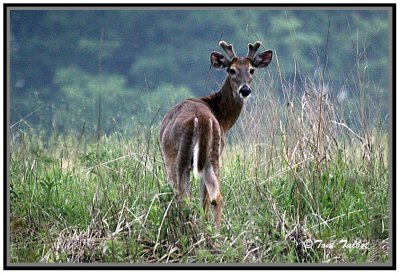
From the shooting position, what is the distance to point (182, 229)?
5715 millimetres

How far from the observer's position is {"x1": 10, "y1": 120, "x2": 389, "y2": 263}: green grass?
571 centimetres

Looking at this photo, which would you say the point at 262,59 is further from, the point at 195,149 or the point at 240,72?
the point at 195,149

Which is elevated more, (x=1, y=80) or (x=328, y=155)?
(x=1, y=80)

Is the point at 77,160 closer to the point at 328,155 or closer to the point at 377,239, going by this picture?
the point at 328,155

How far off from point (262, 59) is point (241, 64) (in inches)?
12.9

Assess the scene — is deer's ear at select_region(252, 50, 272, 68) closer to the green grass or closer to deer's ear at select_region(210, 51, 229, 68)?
deer's ear at select_region(210, 51, 229, 68)

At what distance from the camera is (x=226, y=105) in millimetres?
7574

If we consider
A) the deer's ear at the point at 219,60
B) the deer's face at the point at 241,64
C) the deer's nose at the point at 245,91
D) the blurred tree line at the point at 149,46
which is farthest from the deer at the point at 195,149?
A: the blurred tree line at the point at 149,46

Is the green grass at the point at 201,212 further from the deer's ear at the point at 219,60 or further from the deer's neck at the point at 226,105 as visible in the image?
the deer's ear at the point at 219,60

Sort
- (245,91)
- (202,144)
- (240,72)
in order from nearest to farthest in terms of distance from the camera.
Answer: (202,144) → (245,91) → (240,72)

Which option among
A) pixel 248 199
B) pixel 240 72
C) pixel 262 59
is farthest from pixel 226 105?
pixel 248 199

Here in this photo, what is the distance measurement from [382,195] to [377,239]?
44cm

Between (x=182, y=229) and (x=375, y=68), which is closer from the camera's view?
(x=182, y=229)

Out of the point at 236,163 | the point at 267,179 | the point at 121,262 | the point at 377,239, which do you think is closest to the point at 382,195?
the point at 377,239
